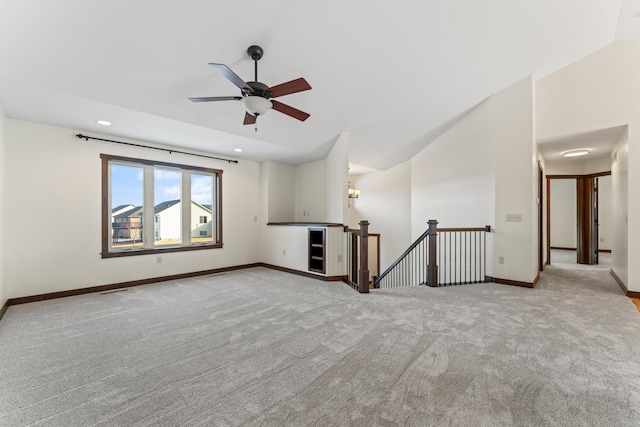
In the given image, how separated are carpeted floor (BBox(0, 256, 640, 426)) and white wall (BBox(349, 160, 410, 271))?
355cm

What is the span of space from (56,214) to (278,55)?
4014 mm

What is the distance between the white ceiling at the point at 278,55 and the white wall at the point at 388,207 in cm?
280

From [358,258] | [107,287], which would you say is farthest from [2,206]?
[358,258]

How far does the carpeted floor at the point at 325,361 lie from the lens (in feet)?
5.32

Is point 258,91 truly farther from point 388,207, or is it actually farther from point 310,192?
point 388,207

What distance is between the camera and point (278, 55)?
9.52ft

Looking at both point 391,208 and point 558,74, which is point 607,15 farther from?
point 391,208

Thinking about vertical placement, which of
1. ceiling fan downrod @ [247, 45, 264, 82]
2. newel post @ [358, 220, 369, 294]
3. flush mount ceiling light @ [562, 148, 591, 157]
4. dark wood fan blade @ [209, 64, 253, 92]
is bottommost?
newel post @ [358, 220, 369, 294]

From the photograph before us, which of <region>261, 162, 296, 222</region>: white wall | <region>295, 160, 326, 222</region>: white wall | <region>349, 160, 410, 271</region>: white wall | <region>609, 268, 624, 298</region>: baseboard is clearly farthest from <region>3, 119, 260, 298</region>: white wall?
<region>609, 268, 624, 298</region>: baseboard

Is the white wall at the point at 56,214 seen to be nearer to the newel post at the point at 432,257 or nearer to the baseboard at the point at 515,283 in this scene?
the newel post at the point at 432,257

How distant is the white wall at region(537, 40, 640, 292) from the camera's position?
12.8 ft

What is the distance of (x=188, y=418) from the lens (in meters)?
1.57

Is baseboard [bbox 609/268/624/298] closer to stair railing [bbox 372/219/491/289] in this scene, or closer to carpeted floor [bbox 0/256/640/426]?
carpeted floor [bbox 0/256/640/426]

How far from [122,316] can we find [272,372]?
2336 mm
